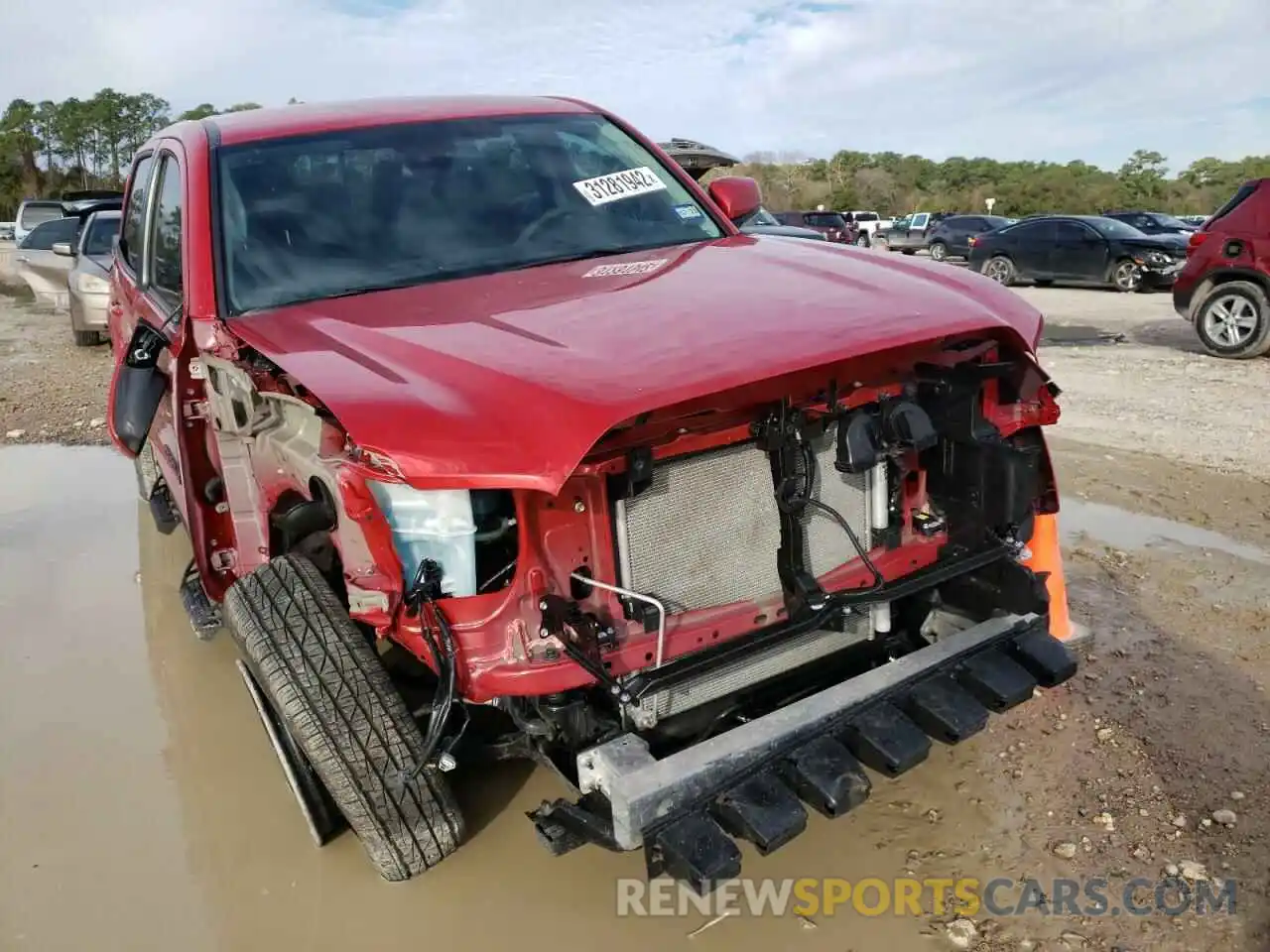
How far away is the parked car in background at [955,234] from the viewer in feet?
81.4

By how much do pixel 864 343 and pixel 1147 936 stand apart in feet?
5.12

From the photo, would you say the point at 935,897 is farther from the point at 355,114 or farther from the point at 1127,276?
the point at 1127,276

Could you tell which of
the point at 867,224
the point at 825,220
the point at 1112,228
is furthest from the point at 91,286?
the point at 867,224

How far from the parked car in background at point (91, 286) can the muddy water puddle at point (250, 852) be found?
302 inches

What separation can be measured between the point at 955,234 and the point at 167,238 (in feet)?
78.0

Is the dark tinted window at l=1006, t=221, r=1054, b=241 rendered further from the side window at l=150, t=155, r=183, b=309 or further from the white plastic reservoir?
the white plastic reservoir

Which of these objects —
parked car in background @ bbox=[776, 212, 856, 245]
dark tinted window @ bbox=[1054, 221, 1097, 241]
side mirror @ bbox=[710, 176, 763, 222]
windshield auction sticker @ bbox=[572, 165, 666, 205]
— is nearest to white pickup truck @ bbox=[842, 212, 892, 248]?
parked car in background @ bbox=[776, 212, 856, 245]

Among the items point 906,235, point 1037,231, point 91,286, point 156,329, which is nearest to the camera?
point 156,329

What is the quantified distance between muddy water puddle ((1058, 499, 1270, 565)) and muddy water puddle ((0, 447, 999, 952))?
6.84 ft

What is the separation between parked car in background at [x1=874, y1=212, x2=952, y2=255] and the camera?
29.8m

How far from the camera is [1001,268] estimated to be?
1822cm

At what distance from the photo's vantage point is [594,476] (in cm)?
232

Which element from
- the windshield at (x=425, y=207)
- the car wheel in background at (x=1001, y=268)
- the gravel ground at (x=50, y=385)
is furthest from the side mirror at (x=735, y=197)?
the car wheel in background at (x=1001, y=268)

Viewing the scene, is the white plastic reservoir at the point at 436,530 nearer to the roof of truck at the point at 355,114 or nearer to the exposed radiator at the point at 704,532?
the exposed radiator at the point at 704,532
